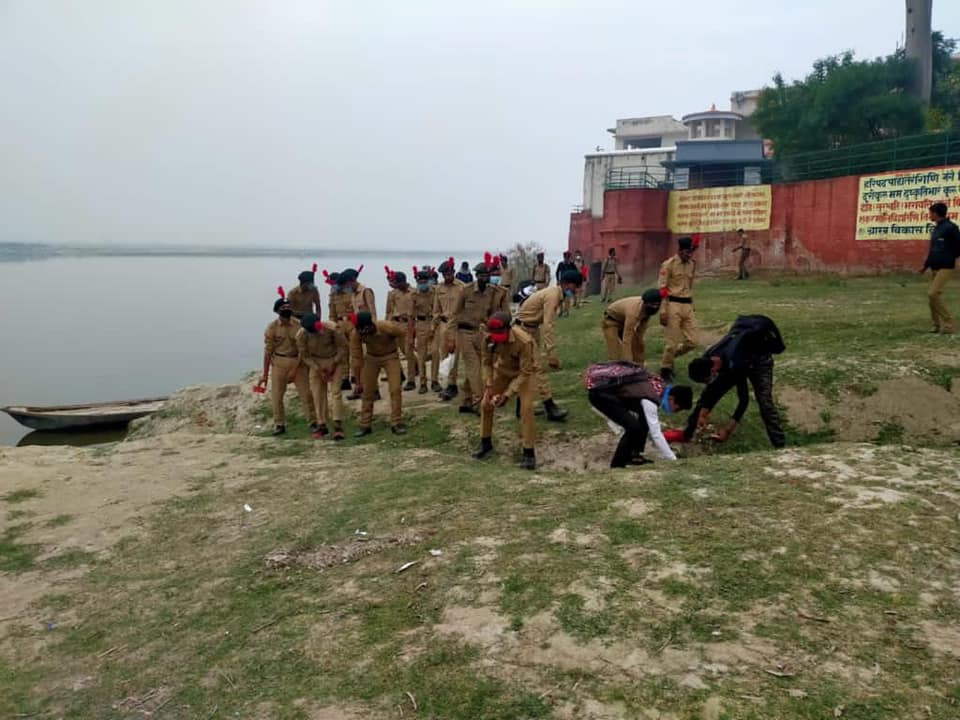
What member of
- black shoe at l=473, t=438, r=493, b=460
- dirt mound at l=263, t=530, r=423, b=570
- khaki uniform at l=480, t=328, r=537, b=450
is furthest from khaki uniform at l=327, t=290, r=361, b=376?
dirt mound at l=263, t=530, r=423, b=570

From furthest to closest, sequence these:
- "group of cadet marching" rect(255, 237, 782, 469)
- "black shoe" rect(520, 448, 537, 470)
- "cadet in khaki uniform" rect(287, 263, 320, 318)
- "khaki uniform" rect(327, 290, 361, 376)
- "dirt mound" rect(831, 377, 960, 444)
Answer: "khaki uniform" rect(327, 290, 361, 376) → "cadet in khaki uniform" rect(287, 263, 320, 318) → "dirt mound" rect(831, 377, 960, 444) → "black shoe" rect(520, 448, 537, 470) → "group of cadet marching" rect(255, 237, 782, 469)

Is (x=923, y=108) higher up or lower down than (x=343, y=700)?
higher up

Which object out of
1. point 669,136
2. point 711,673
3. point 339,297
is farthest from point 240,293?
point 711,673

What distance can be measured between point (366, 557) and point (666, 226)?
77.0ft

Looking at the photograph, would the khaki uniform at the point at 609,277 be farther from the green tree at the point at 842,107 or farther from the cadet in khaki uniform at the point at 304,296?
the cadet in khaki uniform at the point at 304,296

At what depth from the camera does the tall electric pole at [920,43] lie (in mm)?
25297

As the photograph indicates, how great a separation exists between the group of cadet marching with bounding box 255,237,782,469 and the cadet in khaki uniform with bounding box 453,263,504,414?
0.04ft

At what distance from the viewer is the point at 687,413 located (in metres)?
8.81

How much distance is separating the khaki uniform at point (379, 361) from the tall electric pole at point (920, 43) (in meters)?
24.4

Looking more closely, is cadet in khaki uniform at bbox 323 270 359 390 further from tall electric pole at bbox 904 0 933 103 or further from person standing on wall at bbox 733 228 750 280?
tall electric pole at bbox 904 0 933 103

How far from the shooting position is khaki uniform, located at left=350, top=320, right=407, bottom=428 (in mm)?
9484

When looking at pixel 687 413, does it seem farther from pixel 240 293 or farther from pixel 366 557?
pixel 240 293

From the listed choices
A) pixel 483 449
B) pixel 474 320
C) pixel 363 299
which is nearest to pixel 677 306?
pixel 474 320

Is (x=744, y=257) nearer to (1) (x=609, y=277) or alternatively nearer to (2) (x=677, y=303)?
(1) (x=609, y=277)
